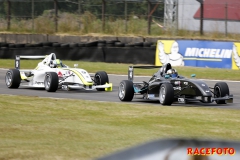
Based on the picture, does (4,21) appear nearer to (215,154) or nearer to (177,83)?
(177,83)

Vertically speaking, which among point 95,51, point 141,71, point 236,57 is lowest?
point 141,71

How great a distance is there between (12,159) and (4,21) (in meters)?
27.2

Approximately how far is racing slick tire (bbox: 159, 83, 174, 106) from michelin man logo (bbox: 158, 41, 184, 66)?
10704 millimetres

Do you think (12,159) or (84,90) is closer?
(12,159)

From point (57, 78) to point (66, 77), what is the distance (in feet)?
1.91

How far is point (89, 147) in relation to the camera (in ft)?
24.7

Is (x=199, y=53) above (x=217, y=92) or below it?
above

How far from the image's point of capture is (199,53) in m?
23.5

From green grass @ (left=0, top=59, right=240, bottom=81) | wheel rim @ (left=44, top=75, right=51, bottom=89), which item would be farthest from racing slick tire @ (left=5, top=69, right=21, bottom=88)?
green grass @ (left=0, top=59, right=240, bottom=81)

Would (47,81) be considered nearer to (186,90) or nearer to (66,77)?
(66,77)

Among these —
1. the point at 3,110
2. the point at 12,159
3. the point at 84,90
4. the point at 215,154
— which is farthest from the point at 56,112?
the point at 215,154

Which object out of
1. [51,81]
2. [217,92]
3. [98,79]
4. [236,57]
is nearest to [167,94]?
[217,92]
